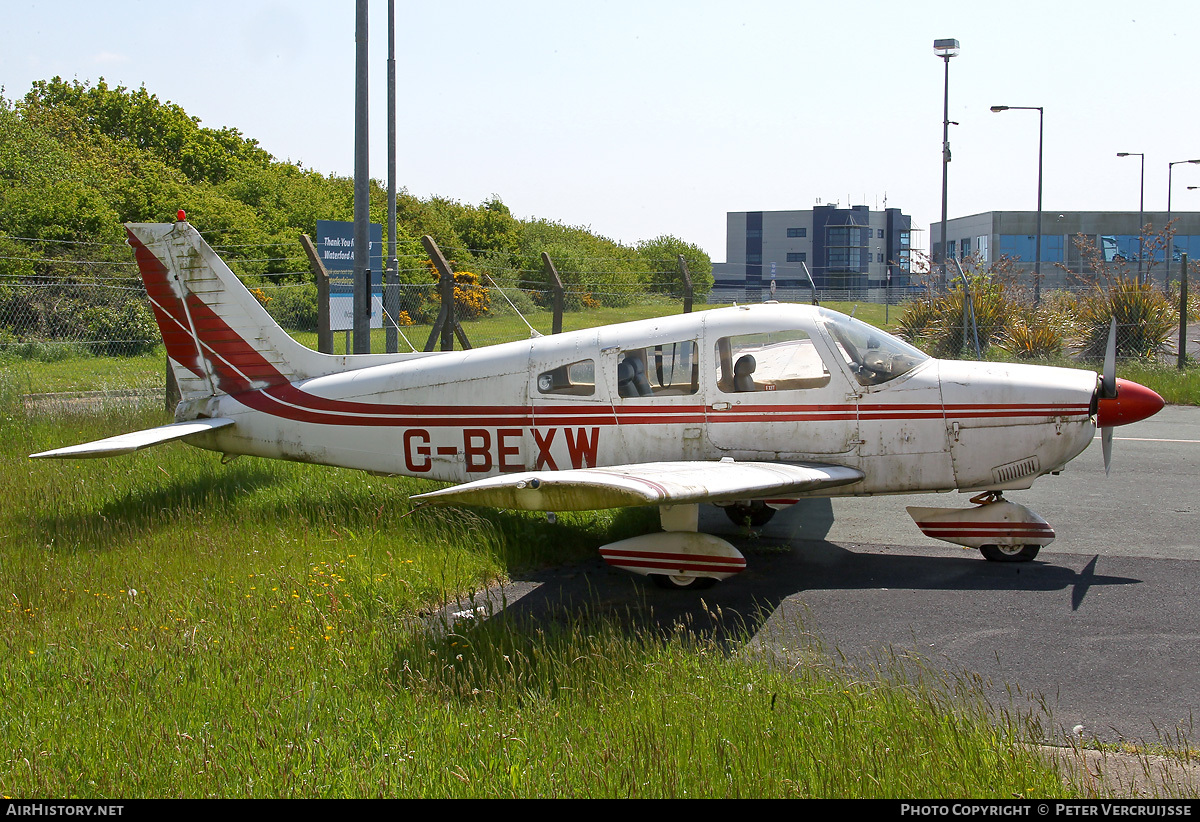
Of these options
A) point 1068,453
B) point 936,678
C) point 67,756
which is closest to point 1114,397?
point 1068,453

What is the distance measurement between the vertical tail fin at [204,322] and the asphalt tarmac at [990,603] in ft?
11.6

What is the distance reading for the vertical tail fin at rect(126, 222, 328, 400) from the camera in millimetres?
8867

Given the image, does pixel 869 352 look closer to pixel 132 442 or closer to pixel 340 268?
pixel 132 442

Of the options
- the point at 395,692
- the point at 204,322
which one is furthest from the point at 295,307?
the point at 395,692

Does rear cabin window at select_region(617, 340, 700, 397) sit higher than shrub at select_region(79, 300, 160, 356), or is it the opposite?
shrub at select_region(79, 300, 160, 356)

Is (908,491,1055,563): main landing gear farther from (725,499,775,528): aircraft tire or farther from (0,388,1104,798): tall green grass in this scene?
(0,388,1104,798): tall green grass

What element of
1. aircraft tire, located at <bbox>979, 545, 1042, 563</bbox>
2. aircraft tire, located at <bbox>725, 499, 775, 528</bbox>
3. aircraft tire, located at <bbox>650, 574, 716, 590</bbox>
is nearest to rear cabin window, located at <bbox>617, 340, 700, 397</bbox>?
aircraft tire, located at <bbox>650, 574, 716, 590</bbox>

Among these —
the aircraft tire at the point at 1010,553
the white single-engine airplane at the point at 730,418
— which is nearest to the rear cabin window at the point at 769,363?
the white single-engine airplane at the point at 730,418

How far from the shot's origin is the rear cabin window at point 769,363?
24.4 feet

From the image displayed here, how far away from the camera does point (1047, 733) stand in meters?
4.54

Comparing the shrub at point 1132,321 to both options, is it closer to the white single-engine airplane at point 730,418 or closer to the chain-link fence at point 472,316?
the chain-link fence at point 472,316

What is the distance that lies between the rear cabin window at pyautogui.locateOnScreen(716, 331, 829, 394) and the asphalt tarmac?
1.48 meters

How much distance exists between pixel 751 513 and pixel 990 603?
2.71 meters

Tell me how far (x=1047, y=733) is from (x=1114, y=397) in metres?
3.64
